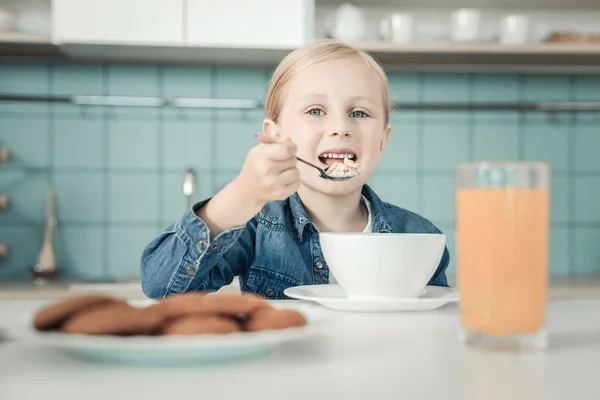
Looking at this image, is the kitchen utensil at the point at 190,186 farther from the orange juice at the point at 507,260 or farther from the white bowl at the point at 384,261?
the orange juice at the point at 507,260

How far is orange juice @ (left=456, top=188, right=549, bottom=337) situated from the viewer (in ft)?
1.75

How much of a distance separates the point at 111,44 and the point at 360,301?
1738 mm

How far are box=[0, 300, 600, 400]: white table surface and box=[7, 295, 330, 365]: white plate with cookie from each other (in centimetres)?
1

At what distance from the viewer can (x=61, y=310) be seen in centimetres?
51

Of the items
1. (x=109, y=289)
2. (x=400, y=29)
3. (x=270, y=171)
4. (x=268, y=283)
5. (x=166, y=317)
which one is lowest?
(x=109, y=289)

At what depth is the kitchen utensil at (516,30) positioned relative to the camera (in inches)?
91.2

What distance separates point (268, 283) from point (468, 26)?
1424mm

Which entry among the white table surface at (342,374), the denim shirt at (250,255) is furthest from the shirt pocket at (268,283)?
the white table surface at (342,374)

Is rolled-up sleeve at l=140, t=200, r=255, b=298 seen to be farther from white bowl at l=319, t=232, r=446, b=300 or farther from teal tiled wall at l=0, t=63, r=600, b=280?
teal tiled wall at l=0, t=63, r=600, b=280

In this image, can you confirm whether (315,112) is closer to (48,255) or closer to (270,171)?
(270,171)

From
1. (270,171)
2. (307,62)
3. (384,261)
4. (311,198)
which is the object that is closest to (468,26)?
(307,62)

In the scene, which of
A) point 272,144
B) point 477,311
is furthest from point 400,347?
point 272,144

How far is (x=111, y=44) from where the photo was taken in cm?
223

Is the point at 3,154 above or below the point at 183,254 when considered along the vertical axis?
above
